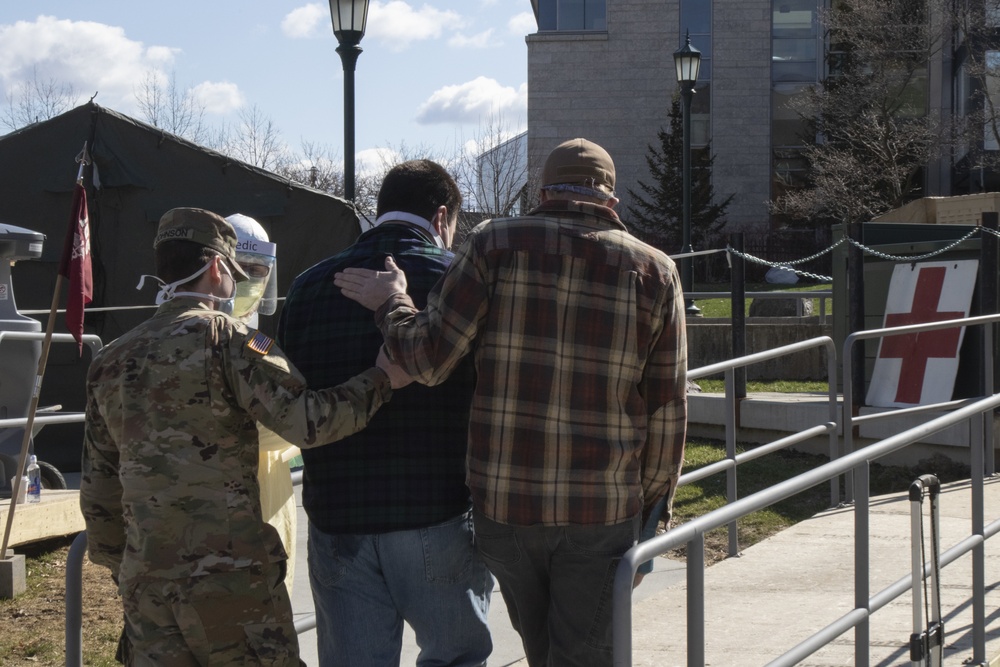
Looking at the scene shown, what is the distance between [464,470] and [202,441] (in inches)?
25.9

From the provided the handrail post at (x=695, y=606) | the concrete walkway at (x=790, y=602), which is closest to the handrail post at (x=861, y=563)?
the concrete walkway at (x=790, y=602)

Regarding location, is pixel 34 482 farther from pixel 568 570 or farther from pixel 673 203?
pixel 673 203

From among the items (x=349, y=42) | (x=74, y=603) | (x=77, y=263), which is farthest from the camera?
(x=349, y=42)

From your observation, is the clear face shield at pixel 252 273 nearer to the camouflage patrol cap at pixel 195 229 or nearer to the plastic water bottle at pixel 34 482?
the camouflage patrol cap at pixel 195 229

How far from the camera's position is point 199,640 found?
8.29 feet

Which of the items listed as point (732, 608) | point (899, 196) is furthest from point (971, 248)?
point (899, 196)

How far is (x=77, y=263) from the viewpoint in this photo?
5.80 m

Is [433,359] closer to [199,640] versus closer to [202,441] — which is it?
[202,441]

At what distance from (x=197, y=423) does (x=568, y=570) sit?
0.97m

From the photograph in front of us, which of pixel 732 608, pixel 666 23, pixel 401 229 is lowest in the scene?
pixel 732 608

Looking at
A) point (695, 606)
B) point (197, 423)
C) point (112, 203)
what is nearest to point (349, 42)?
point (112, 203)

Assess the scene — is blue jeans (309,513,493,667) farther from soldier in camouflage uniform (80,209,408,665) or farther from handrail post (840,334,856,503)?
handrail post (840,334,856,503)

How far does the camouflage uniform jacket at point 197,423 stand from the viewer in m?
2.55

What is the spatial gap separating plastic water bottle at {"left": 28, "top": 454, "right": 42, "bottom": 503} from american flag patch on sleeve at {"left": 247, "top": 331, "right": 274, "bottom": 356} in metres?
4.66
